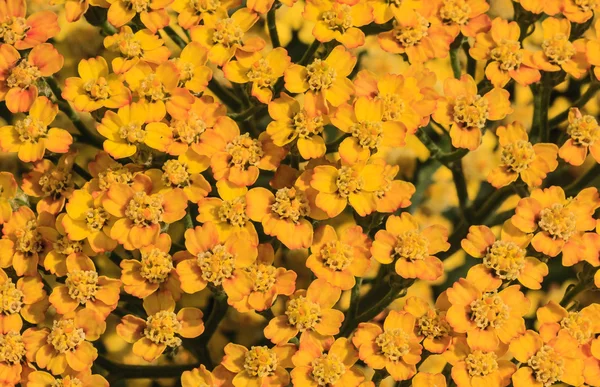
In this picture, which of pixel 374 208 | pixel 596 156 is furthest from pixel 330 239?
pixel 596 156

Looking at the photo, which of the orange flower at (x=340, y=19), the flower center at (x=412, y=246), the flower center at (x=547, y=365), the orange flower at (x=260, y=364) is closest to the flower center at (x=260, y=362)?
the orange flower at (x=260, y=364)

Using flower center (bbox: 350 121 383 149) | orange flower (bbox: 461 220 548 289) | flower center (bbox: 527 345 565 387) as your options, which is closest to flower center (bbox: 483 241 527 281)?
orange flower (bbox: 461 220 548 289)

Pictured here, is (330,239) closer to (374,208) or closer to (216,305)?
(374,208)

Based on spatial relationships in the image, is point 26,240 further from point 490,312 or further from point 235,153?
point 490,312

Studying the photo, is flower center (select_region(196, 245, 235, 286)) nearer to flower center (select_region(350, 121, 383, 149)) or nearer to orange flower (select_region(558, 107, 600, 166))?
flower center (select_region(350, 121, 383, 149))

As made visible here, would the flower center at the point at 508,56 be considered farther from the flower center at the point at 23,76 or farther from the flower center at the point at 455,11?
the flower center at the point at 23,76

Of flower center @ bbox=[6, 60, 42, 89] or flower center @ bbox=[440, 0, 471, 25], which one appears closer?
flower center @ bbox=[6, 60, 42, 89]

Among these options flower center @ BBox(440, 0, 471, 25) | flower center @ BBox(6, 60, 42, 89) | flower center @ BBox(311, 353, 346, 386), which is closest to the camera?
flower center @ BBox(311, 353, 346, 386)
